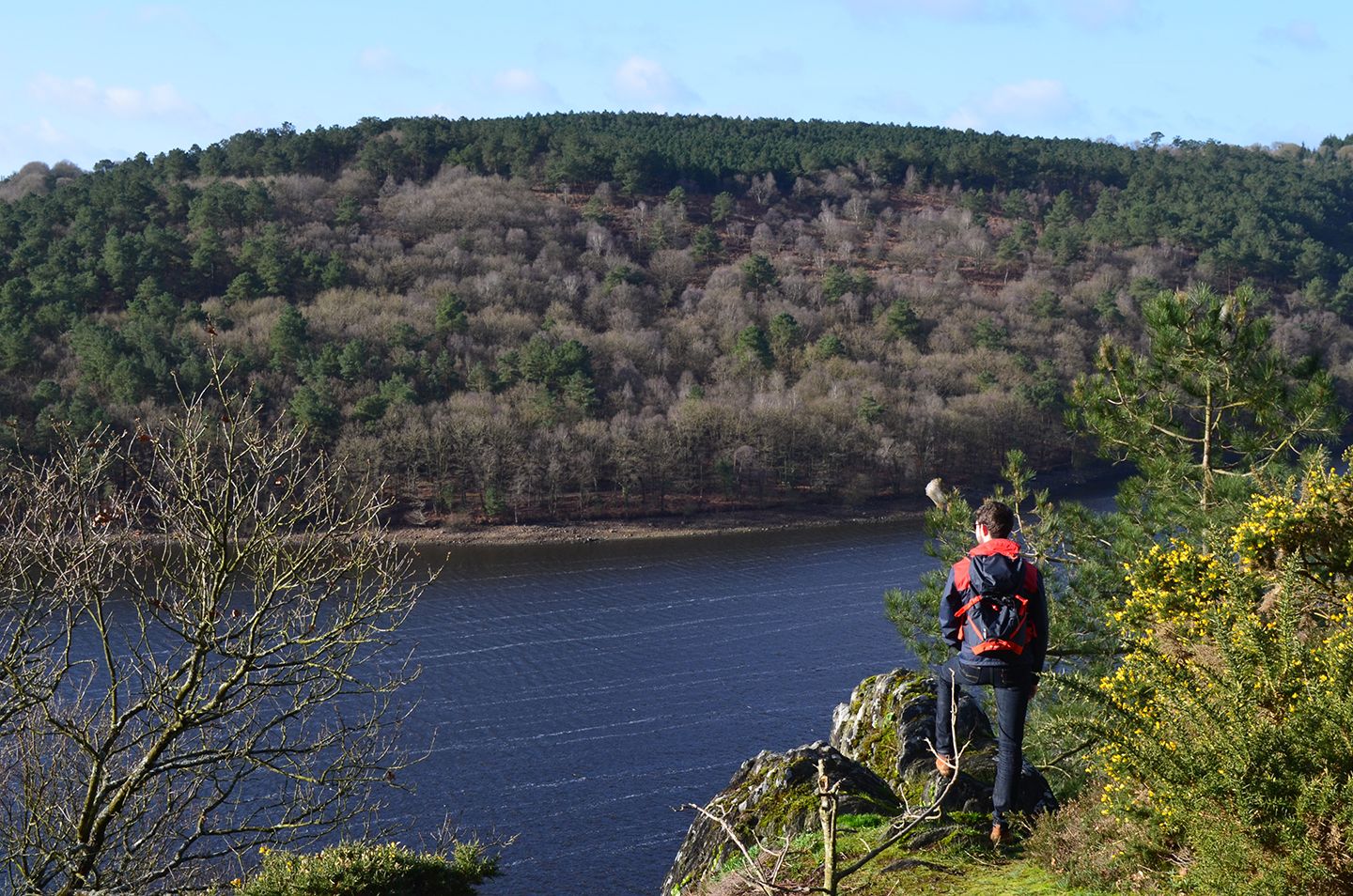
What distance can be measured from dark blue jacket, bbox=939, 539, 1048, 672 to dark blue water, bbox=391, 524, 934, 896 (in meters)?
15.5

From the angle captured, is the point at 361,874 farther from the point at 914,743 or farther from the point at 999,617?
the point at 999,617

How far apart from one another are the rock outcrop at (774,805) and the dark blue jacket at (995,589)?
137cm

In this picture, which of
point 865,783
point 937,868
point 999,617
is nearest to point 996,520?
point 999,617

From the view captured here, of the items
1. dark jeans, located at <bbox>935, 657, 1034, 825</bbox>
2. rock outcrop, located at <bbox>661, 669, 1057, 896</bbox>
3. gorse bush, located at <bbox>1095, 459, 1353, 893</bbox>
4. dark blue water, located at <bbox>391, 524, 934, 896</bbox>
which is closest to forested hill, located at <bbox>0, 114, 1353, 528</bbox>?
dark blue water, located at <bbox>391, 524, 934, 896</bbox>

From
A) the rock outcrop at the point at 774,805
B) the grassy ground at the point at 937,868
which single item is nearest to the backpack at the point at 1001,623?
the grassy ground at the point at 937,868

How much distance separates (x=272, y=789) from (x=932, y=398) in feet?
165

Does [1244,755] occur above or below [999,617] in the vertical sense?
below

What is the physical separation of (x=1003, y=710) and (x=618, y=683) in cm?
2620

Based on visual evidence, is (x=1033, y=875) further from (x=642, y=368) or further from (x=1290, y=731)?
(x=642, y=368)

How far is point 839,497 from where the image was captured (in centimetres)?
5969

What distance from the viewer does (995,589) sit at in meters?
5.62

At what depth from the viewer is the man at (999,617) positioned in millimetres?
5641

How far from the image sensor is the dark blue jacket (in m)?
5.64

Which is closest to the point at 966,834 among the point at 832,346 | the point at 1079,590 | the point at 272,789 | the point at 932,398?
the point at 1079,590
